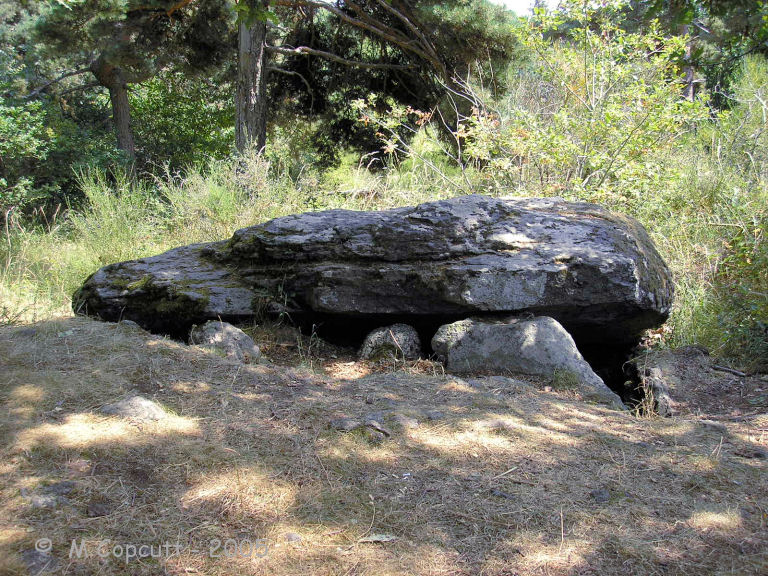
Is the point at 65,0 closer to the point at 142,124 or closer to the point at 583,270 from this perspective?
the point at 583,270

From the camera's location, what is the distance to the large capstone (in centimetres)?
405

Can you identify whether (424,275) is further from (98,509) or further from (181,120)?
(181,120)

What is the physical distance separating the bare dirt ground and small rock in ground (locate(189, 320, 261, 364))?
14.6 inches

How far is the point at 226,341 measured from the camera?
3.98 meters

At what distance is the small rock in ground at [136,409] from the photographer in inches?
101

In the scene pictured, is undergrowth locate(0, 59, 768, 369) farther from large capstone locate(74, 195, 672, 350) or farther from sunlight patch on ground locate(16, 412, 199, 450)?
sunlight patch on ground locate(16, 412, 199, 450)

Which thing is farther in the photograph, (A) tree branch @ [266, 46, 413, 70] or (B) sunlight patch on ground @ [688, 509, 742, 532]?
(A) tree branch @ [266, 46, 413, 70]

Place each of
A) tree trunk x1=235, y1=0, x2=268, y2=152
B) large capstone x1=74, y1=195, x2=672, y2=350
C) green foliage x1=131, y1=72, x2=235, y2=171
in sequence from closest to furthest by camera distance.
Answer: large capstone x1=74, y1=195, x2=672, y2=350
tree trunk x1=235, y1=0, x2=268, y2=152
green foliage x1=131, y1=72, x2=235, y2=171

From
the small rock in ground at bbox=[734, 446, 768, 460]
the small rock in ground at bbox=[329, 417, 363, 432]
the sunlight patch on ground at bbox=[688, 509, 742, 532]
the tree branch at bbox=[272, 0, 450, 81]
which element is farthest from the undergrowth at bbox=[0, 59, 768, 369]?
the small rock in ground at bbox=[329, 417, 363, 432]

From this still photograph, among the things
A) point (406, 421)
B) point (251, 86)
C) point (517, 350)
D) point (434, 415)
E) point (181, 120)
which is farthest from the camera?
point (181, 120)

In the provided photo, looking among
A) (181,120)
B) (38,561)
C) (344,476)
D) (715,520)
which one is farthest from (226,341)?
(181,120)

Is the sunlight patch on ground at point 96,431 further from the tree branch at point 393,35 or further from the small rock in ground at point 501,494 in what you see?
the tree branch at point 393,35

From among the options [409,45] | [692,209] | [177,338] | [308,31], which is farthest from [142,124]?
[692,209]

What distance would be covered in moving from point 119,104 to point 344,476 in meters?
10.4
